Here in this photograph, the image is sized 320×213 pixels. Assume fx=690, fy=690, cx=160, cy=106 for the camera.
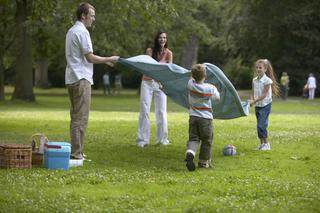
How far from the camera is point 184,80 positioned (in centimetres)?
1321

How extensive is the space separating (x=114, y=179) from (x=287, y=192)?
2.43 m

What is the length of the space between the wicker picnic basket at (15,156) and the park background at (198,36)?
80.1 ft

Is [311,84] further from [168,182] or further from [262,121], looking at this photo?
[168,182]

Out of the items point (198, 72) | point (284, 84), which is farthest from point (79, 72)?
point (284, 84)

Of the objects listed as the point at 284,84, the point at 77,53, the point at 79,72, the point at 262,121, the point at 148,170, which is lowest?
the point at 284,84

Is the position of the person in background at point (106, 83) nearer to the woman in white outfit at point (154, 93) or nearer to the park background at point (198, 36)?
the park background at point (198, 36)

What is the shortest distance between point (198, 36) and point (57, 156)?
38.8 metres

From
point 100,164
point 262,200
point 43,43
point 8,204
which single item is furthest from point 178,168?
point 43,43

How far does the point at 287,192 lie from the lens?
898 cm

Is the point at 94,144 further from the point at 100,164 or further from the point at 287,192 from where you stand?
the point at 287,192

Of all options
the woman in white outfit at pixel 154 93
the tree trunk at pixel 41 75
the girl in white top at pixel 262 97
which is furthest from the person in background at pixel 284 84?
the woman in white outfit at pixel 154 93

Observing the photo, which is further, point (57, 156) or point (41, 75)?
point (41, 75)

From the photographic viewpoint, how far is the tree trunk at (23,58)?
123 feet

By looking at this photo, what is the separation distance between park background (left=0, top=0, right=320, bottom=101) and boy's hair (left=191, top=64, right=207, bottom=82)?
77.7 ft
